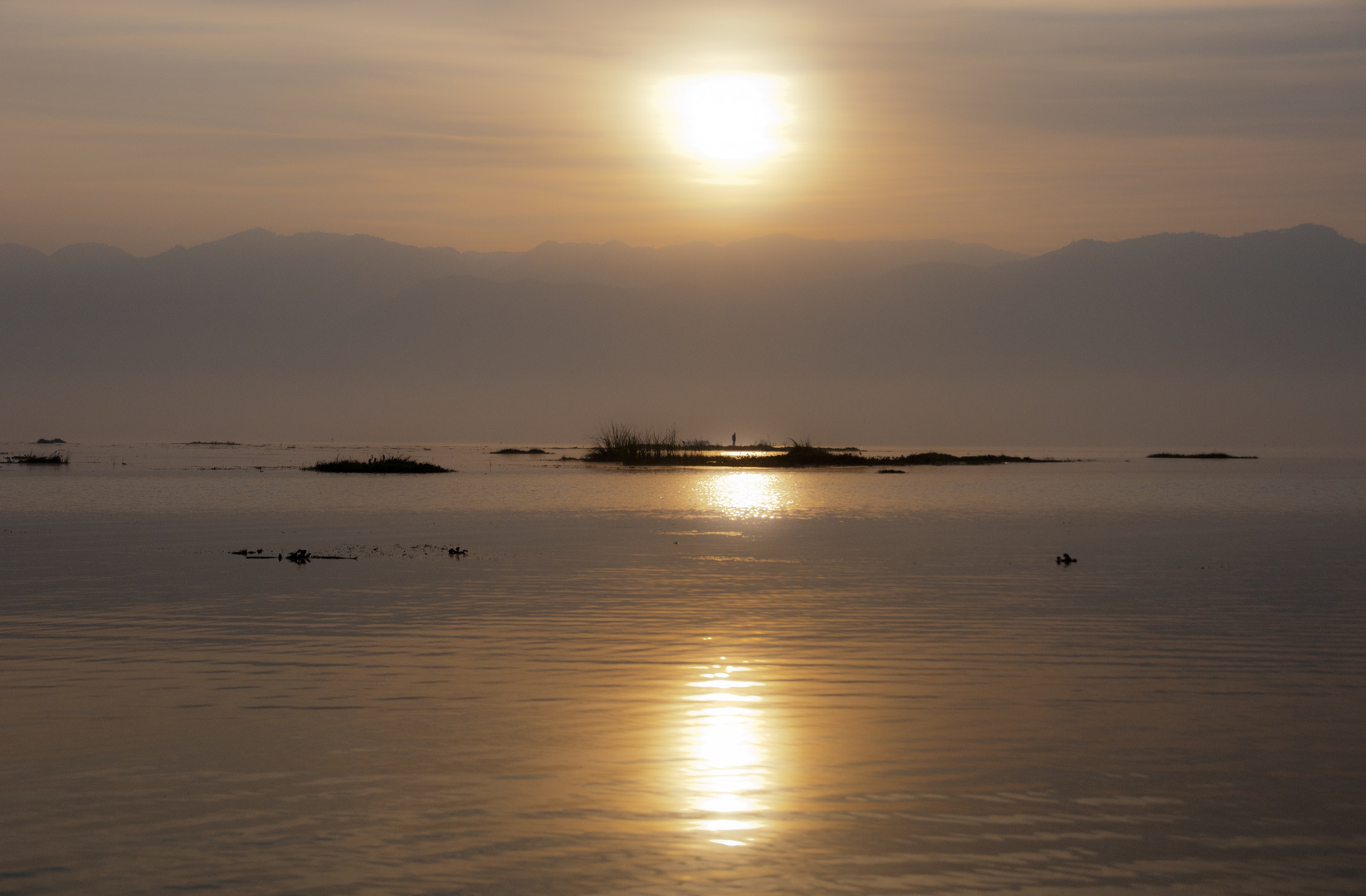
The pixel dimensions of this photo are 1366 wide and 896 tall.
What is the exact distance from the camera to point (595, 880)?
840cm

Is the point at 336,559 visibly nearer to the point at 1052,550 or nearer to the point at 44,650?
the point at 44,650

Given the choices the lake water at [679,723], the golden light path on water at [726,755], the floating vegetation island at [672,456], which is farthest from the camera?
the floating vegetation island at [672,456]

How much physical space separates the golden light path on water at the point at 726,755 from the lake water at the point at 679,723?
4 cm

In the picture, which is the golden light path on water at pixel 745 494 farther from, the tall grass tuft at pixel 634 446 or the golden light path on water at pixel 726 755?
the golden light path on water at pixel 726 755

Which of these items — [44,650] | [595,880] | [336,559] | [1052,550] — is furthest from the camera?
[1052,550]

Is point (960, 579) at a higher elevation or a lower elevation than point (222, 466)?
lower

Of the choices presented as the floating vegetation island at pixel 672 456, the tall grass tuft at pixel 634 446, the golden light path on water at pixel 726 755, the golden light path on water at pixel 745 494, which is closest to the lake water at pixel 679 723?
the golden light path on water at pixel 726 755

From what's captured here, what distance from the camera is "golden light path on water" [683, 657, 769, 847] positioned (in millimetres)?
9625

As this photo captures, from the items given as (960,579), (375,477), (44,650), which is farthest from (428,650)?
(375,477)

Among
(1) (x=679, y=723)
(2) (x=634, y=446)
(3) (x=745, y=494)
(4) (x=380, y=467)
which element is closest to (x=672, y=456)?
(2) (x=634, y=446)

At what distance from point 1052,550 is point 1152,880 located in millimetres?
24750

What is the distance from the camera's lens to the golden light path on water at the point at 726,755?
31.6 ft

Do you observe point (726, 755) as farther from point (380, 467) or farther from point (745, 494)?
point (380, 467)

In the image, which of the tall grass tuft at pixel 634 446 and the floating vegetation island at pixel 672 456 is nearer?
the floating vegetation island at pixel 672 456
